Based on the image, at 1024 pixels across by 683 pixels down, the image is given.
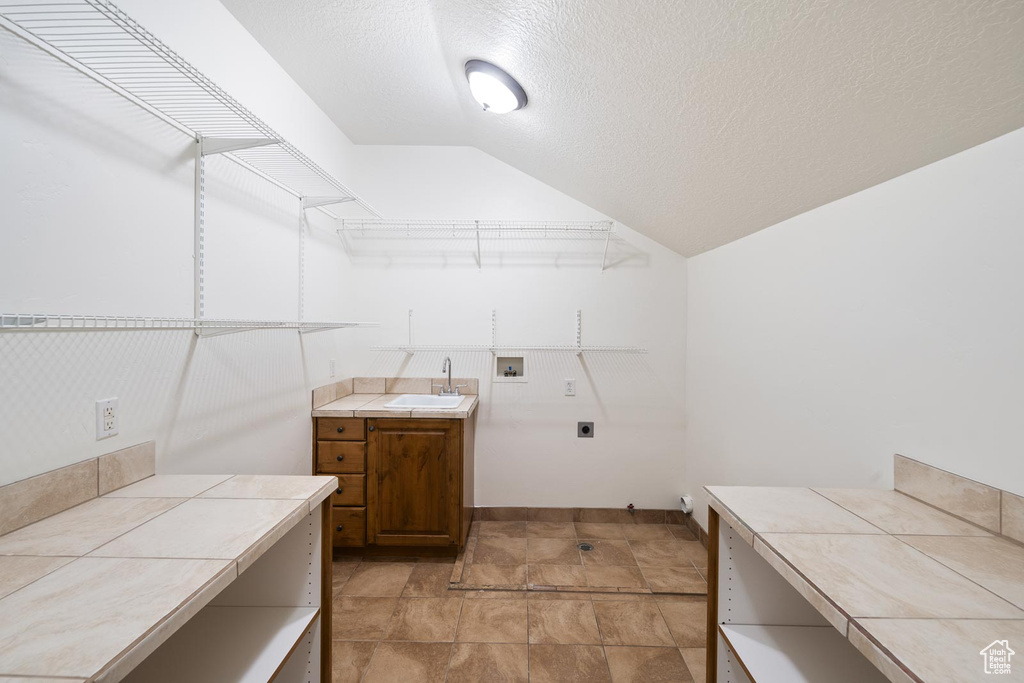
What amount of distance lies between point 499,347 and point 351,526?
4.67ft

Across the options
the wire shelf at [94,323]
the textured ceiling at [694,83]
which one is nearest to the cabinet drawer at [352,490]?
the wire shelf at [94,323]

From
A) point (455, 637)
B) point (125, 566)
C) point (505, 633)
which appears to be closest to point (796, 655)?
point (505, 633)

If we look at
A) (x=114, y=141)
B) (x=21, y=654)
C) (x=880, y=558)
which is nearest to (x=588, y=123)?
(x=114, y=141)

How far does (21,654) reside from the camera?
542mm

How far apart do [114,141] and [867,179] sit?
2.34 meters

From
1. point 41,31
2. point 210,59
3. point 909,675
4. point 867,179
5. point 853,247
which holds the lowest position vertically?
point 909,675

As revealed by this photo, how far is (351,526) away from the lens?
227cm

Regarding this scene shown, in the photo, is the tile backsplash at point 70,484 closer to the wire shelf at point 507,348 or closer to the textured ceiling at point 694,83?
the wire shelf at point 507,348

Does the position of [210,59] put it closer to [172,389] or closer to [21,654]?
[172,389]

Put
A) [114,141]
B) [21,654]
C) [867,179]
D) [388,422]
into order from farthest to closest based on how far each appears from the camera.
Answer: [388,422] < [867,179] < [114,141] < [21,654]

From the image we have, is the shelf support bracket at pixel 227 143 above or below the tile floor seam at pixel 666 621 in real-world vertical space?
above

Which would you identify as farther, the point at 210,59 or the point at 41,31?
the point at 210,59

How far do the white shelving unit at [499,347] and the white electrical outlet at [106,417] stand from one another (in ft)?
5.46

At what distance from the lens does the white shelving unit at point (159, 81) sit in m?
0.83
